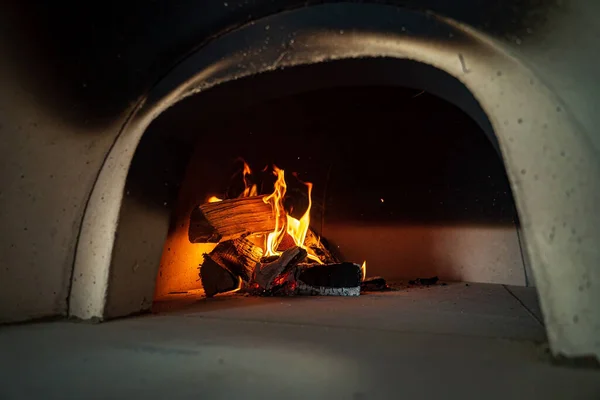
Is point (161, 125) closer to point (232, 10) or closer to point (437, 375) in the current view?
point (232, 10)

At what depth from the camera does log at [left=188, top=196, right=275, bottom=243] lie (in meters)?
2.66

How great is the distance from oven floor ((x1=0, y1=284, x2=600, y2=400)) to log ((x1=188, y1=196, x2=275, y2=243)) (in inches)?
35.4

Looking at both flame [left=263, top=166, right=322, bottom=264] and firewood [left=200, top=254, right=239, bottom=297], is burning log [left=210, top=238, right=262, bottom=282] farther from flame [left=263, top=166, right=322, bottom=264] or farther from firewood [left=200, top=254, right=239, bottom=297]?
flame [left=263, top=166, right=322, bottom=264]

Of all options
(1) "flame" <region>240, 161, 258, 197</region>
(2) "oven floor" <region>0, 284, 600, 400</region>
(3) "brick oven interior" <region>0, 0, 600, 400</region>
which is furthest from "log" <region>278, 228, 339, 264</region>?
(2) "oven floor" <region>0, 284, 600, 400</region>

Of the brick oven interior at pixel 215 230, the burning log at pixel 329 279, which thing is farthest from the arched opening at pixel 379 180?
the burning log at pixel 329 279

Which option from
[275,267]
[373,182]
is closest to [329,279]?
[275,267]

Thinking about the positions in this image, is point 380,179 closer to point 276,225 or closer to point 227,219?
point 276,225

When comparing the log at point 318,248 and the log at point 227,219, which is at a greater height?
the log at point 227,219

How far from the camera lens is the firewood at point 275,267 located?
251cm

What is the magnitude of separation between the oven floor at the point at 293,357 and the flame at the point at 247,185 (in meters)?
1.37

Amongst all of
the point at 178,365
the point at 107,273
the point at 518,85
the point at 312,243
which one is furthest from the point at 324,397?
the point at 312,243

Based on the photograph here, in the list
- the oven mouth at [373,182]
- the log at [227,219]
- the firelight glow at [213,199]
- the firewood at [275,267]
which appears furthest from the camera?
the firelight glow at [213,199]

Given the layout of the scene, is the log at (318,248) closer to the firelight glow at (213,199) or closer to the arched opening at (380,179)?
the arched opening at (380,179)

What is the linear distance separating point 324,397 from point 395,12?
1.16m
